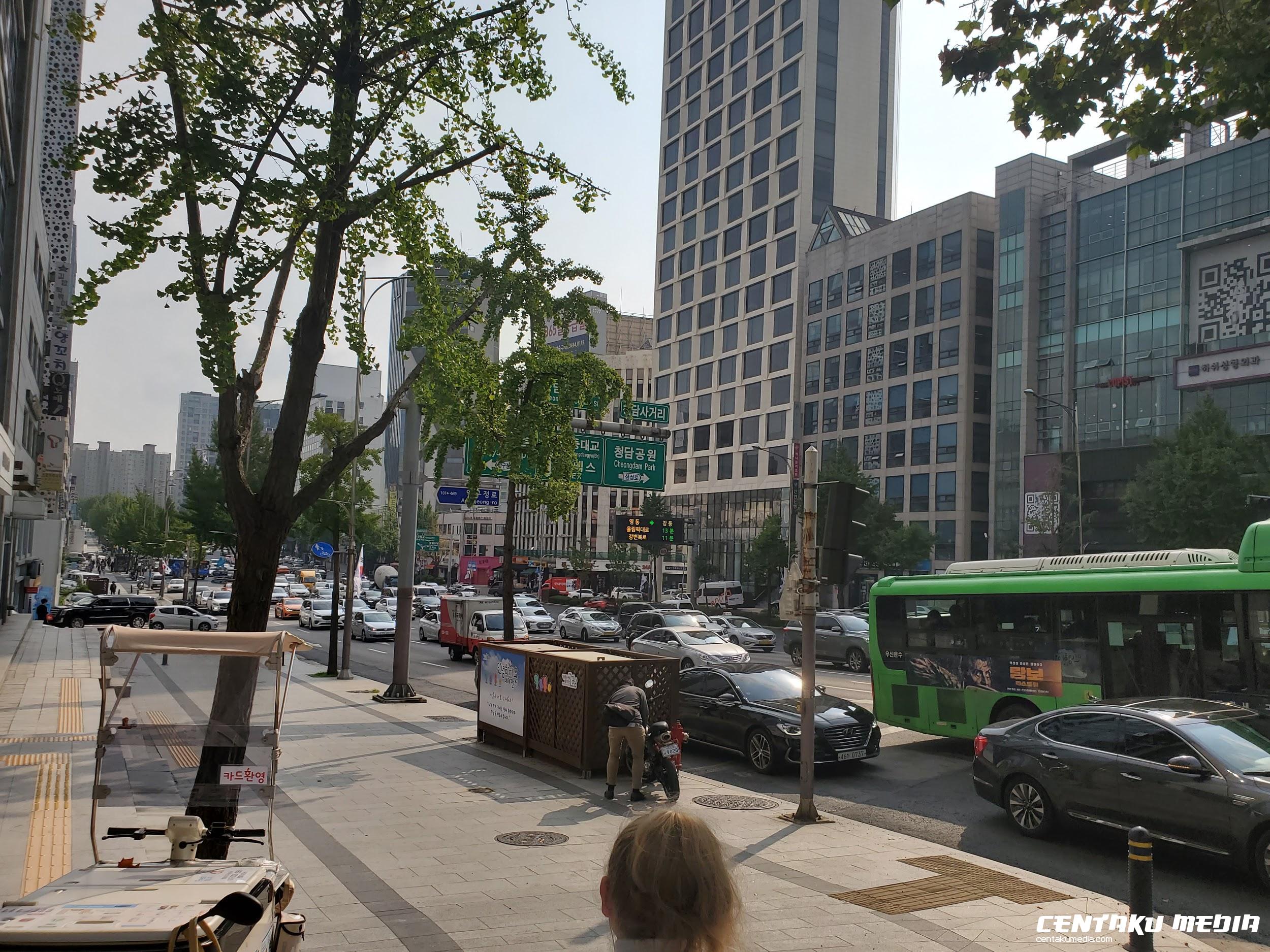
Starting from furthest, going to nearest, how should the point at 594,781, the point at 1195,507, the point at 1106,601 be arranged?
the point at 1195,507 → the point at 1106,601 → the point at 594,781

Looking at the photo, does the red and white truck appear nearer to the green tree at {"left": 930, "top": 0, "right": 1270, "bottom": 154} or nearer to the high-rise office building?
the green tree at {"left": 930, "top": 0, "right": 1270, "bottom": 154}

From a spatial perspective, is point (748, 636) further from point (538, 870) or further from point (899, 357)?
point (899, 357)

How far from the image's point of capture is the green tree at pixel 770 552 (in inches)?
2603

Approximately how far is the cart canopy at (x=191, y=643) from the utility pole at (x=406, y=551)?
14.4m

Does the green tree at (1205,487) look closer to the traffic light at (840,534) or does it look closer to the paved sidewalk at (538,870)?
the traffic light at (840,534)

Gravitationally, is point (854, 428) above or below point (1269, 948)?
above

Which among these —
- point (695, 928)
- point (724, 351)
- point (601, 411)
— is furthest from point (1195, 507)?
point (724, 351)

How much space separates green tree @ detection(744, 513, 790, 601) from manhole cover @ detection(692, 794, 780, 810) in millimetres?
51189

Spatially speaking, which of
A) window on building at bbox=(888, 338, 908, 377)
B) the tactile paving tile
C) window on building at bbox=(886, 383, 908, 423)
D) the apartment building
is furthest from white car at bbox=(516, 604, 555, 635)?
the tactile paving tile

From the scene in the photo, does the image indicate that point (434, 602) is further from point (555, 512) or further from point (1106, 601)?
point (1106, 601)

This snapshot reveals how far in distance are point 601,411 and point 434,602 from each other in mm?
39883

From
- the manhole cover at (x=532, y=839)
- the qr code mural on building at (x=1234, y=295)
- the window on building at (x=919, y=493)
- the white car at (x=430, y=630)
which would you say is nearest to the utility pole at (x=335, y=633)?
the white car at (x=430, y=630)

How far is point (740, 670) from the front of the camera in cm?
1633

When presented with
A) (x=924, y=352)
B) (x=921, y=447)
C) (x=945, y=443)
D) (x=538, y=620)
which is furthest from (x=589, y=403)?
(x=924, y=352)
